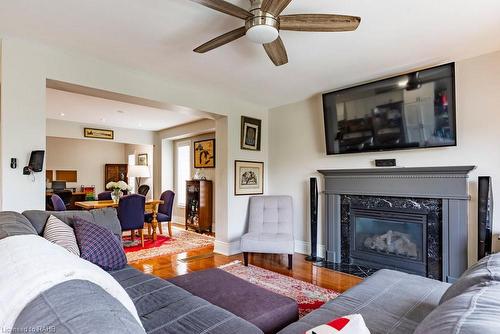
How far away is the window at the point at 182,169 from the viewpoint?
262 inches

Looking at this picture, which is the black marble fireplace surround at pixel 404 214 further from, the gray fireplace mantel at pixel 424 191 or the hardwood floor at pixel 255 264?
the hardwood floor at pixel 255 264

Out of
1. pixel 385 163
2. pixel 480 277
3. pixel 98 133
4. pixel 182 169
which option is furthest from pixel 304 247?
pixel 98 133

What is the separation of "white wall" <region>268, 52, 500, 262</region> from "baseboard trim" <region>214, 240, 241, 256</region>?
996 millimetres

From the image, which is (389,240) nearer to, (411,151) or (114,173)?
(411,151)

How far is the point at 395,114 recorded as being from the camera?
3094 mm

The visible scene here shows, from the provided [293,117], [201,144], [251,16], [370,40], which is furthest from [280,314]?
[201,144]

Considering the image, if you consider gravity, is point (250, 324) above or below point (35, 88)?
below

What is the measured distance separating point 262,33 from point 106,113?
434 cm

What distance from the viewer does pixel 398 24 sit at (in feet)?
7.18

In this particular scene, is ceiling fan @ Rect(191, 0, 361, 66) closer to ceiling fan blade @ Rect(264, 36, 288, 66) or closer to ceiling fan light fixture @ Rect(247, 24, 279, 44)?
ceiling fan light fixture @ Rect(247, 24, 279, 44)

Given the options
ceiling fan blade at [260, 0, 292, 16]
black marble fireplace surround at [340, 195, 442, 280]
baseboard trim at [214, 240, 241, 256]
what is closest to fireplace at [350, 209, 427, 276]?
black marble fireplace surround at [340, 195, 442, 280]

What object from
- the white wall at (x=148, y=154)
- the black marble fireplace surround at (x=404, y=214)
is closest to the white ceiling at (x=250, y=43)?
the black marble fireplace surround at (x=404, y=214)

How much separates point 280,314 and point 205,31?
→ 86.8 inches

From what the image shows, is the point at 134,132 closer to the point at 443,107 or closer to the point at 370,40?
the point at 370,40
